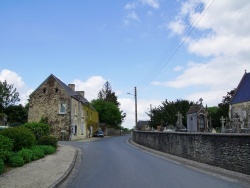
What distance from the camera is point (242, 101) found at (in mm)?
50781

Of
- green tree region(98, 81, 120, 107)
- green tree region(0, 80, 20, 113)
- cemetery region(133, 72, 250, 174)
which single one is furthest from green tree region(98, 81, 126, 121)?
cemetery region(133, 72, 250, 174)

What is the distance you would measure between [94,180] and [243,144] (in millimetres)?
6449

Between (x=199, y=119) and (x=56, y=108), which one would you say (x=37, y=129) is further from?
(x=199, y=119)

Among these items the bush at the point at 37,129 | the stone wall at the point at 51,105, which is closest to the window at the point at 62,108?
the stone wall at the point at 51,105

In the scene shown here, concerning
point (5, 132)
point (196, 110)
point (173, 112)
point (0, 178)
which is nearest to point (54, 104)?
point (196, 110)

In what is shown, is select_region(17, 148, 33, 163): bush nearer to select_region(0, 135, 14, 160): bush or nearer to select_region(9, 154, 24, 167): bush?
select_region(9, 154, 24, 167): bush

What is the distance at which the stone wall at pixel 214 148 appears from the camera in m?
13.8

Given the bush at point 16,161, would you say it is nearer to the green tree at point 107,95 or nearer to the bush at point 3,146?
the bush at point 3,146

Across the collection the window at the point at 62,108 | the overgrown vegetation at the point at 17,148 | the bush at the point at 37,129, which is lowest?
the overgrown vegetation at the point at 17,148

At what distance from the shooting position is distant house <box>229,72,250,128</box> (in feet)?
160

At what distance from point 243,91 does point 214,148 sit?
3897cm

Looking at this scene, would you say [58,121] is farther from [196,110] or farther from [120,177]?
[120,177]

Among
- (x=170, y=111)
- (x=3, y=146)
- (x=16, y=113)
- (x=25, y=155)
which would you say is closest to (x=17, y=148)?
(x=25, y=155)

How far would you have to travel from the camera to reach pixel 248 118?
47.0 metres
